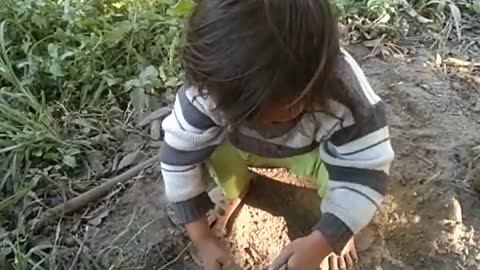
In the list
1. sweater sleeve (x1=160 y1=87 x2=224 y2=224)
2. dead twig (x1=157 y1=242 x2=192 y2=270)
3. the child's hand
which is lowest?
dead twig (x1=157 y1=242 x2=192 y2=270)

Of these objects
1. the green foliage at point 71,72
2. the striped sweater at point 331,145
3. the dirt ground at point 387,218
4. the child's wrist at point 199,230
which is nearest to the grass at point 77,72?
the green foliage at point 71,72

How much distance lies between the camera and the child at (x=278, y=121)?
3.79ft

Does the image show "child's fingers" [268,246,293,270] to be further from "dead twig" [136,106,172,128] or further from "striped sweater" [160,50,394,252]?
"dead twig" [136,106,172,128]

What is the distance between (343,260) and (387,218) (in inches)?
5.0

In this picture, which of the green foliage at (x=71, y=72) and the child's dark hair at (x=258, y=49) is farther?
the green foliage at (x=71, y=72)

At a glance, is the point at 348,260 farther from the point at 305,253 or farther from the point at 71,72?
the point at 71,72

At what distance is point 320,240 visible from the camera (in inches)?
56.7

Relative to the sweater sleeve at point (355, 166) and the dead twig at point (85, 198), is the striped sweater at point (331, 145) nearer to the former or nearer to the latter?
the sweater sleeve at point (355, 166)

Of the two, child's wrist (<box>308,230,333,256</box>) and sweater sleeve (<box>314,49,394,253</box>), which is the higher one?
sweater sleeve (<box>314,49,394,253</box>)

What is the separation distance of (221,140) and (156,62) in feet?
1.82

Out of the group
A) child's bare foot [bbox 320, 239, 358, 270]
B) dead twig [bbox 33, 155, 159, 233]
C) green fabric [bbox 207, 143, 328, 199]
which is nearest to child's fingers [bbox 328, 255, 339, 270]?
child's bare foot [bbox 320, 239, 358, 270]

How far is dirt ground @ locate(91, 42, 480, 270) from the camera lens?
161 cm

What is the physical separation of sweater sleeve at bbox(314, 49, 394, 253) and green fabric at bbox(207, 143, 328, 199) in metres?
0.09

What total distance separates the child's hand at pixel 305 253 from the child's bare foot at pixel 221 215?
193 millimetres
